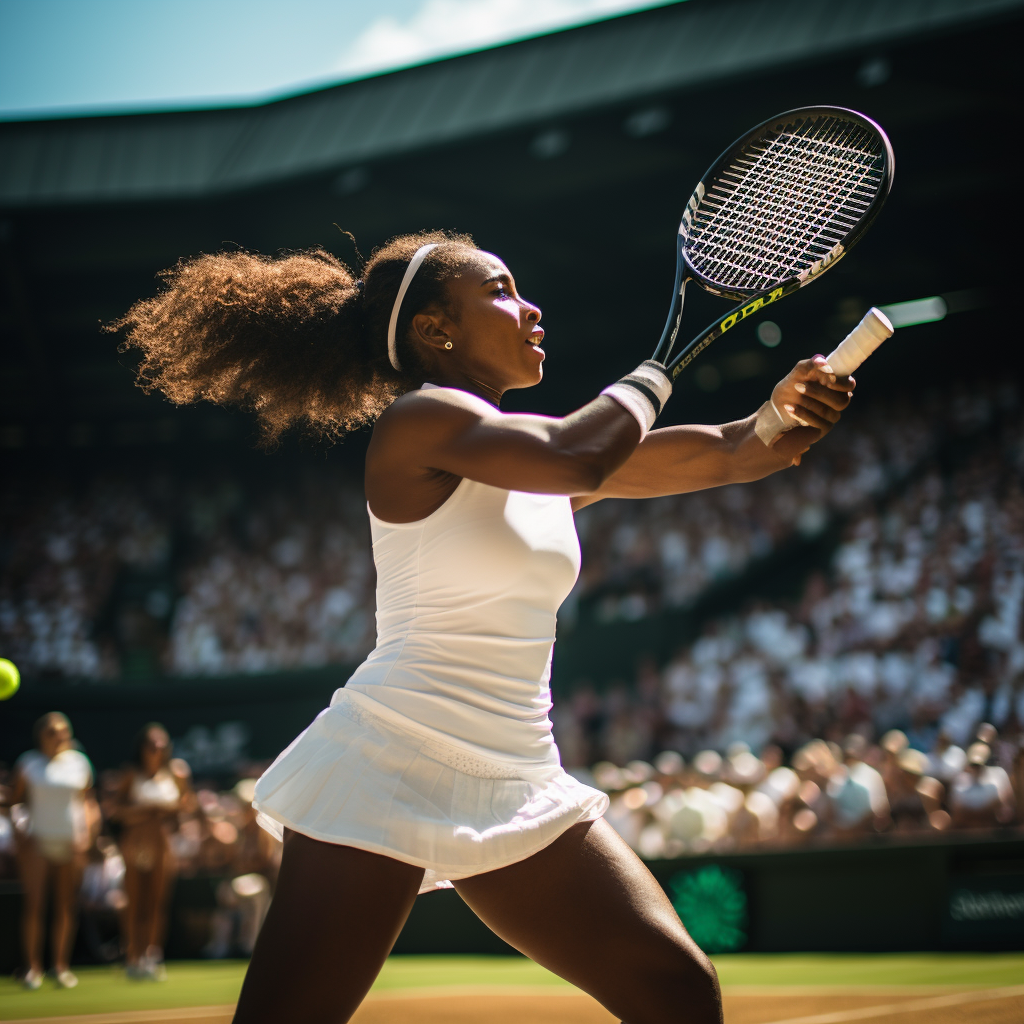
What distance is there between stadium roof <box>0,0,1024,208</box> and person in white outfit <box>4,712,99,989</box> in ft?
25.3

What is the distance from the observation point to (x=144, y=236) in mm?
15750

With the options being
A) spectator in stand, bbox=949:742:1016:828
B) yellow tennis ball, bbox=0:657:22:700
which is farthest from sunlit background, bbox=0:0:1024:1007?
yellow tennis ball, bbox=0:657:22:700

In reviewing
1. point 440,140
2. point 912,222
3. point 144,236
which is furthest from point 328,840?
point 144,236

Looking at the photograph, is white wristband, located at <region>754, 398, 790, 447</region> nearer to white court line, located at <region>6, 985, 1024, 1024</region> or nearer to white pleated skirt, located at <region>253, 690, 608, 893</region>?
white pleated skirt, located at <region>253, 690, 608, 893</region>

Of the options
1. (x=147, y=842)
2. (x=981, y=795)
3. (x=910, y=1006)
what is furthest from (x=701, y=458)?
(x=147, y=842)

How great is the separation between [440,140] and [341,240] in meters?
2.39

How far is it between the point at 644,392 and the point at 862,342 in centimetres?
55

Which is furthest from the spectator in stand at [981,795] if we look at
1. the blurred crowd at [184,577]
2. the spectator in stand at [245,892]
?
the blurred crowd at [184,577]

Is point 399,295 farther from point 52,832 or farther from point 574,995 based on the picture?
point 52,832

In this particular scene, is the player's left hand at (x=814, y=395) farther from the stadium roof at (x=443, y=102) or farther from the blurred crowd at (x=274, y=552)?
the blurred crowd at (x=274, y=552)

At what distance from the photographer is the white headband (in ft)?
7.93

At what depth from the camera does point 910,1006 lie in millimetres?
5199

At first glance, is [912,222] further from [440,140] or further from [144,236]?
[144,236]

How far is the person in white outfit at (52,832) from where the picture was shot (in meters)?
8.35
